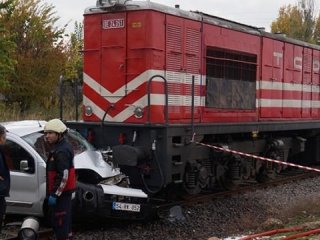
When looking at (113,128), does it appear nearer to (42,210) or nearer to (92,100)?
(92,100)

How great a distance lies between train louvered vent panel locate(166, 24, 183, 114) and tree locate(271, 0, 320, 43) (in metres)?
43.5

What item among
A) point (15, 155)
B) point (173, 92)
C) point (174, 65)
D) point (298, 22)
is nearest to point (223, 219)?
point (173, 92)

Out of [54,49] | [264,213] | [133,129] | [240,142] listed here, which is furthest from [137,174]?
[54,49]

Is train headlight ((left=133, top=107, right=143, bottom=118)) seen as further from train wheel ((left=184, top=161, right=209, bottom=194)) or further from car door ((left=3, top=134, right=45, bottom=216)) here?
car door ((left=3, top=134, right=45, bottom=216))

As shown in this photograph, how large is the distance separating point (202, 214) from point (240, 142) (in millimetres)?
2725

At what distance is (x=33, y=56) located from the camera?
25.7 m

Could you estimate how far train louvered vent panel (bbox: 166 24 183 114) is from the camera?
10148 mm

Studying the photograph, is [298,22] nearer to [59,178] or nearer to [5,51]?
[5,51]

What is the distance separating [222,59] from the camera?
11359 millimetres

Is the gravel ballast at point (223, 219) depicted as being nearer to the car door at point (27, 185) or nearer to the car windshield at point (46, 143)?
the car door at point (27, 185)

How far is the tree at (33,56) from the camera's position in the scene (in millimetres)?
24844

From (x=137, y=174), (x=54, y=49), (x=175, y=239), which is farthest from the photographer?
(x=54, y=49)

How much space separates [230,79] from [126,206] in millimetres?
4395

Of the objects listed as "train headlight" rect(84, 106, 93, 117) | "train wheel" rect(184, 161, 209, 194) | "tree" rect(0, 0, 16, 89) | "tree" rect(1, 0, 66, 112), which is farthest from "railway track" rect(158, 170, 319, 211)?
"tree" rect(1, 0, 66, 112)
